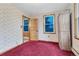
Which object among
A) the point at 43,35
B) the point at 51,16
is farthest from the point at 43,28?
the point at 51,16

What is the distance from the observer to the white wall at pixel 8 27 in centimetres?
304

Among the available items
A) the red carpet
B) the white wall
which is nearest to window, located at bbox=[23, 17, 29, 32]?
the white wall

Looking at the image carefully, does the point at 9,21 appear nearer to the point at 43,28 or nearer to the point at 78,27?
the point at 43,28

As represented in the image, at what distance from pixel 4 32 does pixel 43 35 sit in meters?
1.34

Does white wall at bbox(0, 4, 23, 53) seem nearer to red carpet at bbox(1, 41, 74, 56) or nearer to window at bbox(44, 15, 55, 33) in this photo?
red carpet at bbox(1, 41, 74, 56)

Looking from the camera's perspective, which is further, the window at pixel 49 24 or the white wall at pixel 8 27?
the window at pixel 49 24

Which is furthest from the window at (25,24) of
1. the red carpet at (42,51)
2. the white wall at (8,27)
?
the red carpet at (42,51)

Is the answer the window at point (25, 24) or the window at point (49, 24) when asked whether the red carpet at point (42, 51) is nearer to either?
the window at point (49, 24)

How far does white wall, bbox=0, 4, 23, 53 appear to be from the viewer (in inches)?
120

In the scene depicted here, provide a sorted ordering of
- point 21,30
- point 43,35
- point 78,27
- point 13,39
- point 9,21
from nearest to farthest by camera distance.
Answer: point 78,27
point 9,21
point 13,39
point 43,35
point 21,30

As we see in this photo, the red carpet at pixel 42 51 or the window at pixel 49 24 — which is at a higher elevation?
the window at pixel 49 24

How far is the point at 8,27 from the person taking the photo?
10.9 ft

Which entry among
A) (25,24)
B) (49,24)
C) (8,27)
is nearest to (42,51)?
(49,24)

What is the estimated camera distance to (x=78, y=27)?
2557 mm
